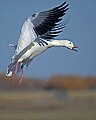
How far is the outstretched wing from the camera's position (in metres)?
3.80

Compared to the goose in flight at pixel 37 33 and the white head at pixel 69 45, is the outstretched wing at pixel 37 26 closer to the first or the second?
the goose in flight at pixel 37 33

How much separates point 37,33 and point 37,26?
51 millimetres

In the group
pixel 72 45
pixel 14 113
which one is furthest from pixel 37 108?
pixel 72 45

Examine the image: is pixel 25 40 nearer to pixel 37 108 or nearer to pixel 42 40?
pixel 42 40

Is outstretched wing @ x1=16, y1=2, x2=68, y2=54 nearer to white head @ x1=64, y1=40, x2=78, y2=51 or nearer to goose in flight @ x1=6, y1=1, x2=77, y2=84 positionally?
goose in flight @ x1=6, y1=1, x2=77, y2=84

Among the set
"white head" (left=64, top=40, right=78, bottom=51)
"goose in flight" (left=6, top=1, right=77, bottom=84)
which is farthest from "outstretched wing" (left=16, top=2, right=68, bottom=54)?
"white head" (left=64, top=40, right=78, bottom=51)

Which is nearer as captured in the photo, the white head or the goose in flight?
the goose in flight

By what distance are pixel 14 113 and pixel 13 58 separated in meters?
5.27

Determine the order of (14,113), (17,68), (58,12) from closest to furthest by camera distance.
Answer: (58,12) → (17,68) → (14,113)

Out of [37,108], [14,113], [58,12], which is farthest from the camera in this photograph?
[37,108]

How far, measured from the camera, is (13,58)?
394cm

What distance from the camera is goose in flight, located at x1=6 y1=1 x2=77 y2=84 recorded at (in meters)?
3.79

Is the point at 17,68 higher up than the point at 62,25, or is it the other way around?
the point at 62,25

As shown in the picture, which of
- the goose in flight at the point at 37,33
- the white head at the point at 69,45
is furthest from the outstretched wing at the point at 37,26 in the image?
the white head at the point at 69,45
